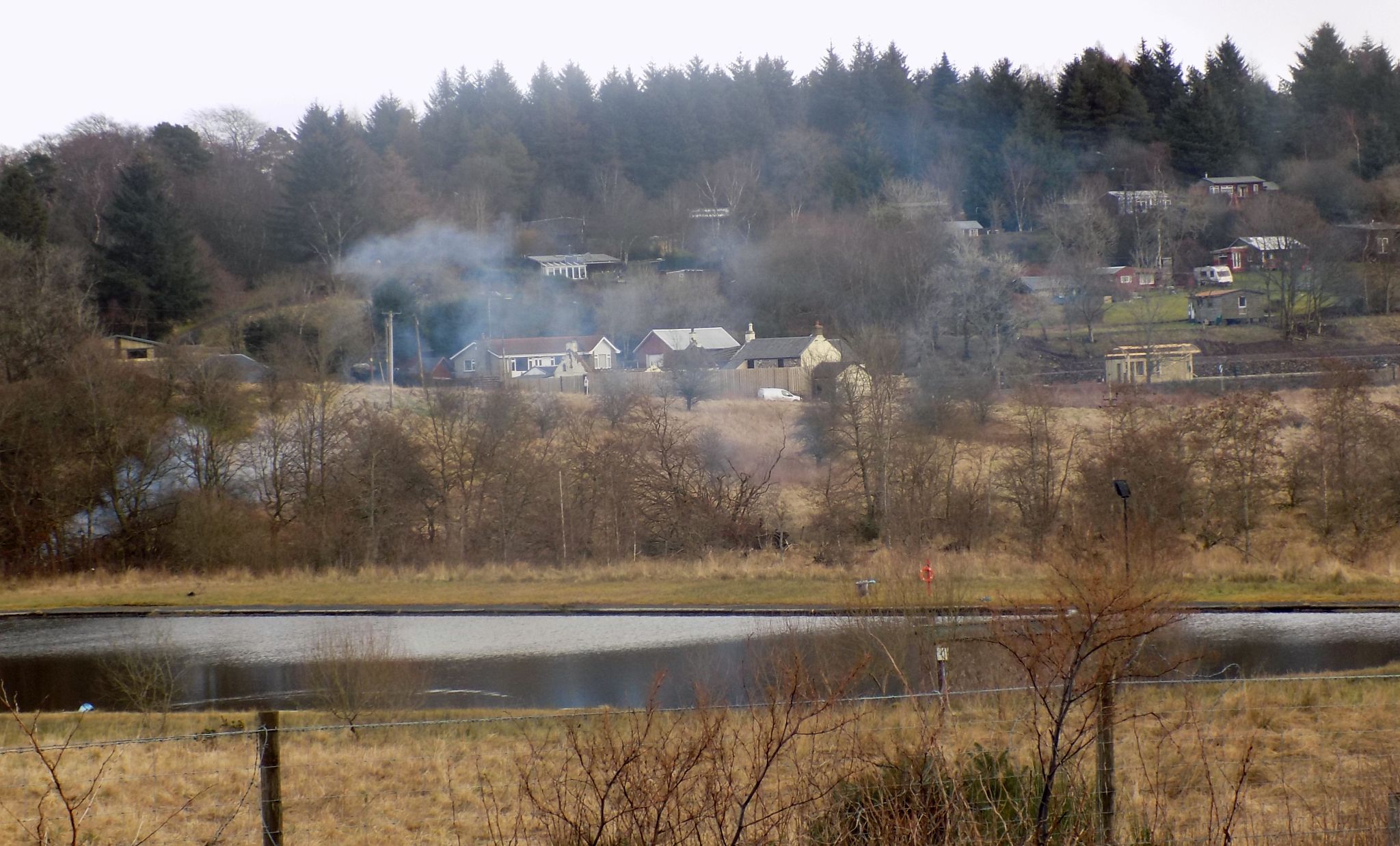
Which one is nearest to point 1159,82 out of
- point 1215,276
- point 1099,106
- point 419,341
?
point 1099,106

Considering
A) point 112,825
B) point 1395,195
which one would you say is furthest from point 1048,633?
point 1395,195

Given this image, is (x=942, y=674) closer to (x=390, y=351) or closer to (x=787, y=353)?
(x=390, y=351)

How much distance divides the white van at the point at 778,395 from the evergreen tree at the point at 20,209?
2295cm

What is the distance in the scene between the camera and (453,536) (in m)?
20.8

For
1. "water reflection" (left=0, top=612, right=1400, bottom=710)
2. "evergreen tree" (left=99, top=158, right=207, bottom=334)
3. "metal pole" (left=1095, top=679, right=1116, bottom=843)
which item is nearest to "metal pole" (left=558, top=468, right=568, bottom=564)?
"water reflection" (left=0, top=612, right=1400, bottom=710)

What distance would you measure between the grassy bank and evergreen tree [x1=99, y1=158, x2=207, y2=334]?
61.2ft

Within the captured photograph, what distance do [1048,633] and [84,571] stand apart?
869 inches

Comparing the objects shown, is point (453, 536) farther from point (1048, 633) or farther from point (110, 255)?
point (110, 255)

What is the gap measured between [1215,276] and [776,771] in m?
43.4

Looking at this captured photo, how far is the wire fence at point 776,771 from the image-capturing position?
10.1 feet

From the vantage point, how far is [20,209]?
34.7 meters

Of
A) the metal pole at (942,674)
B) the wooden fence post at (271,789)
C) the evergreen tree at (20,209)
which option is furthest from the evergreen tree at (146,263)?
the wooden fence post at (271,789)

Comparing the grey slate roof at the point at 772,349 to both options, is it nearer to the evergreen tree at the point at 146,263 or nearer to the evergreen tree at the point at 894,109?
the evergreen tree at the point at 146,263

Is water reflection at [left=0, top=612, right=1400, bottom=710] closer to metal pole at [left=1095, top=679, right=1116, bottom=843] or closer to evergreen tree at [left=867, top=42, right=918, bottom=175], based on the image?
metal pole at [left=1095, top=679, right=1116, bottom=843]
